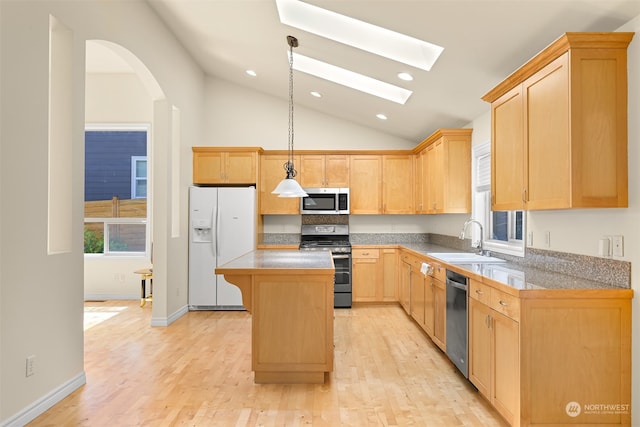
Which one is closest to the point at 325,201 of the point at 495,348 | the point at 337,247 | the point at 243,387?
the point at 337,247

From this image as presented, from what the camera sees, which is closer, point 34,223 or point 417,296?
point 34,223

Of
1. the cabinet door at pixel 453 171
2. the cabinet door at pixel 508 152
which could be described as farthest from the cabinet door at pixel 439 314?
the cabinet door at pixel 453 171

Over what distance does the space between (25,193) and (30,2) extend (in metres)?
1.18

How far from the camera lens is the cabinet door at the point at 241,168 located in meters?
6.02

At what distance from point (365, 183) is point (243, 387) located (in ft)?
12.5

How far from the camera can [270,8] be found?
12.4 feet

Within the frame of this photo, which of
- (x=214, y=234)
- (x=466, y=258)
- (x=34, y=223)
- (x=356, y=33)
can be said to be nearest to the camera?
(x=34, y=223)

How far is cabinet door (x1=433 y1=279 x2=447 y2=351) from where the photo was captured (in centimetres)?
371

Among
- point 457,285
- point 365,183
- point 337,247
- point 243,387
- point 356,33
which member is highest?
point 356,33

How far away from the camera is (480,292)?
2.88 meters

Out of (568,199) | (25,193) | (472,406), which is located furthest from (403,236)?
(25,193)

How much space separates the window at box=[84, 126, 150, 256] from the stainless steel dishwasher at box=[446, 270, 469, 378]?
15.7ft

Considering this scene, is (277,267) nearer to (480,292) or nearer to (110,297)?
(480,292)

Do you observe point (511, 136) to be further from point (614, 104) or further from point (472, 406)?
point (472, 406)
